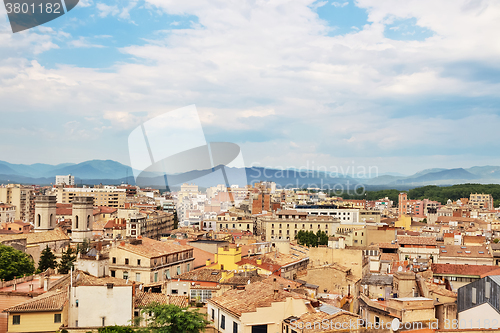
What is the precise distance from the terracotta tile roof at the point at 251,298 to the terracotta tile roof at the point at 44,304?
14.0 feet

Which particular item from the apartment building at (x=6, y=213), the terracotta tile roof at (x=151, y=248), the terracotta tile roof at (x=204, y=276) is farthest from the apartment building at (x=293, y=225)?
the apartment building at (x=6, y=213)

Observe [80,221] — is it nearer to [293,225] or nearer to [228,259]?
[228,259]

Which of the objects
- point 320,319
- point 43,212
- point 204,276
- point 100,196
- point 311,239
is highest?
point 100,196

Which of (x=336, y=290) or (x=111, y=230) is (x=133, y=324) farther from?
(x=111, y=230)

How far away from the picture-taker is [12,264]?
84.0 ft

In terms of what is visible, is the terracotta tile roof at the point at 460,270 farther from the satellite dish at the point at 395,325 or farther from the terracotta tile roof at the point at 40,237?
the terracotta tile roof at the point at 40,237

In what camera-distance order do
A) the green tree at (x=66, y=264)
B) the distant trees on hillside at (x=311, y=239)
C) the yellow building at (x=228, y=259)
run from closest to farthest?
the yellow building at (x=228, y=259) → the green tree at (x=66, y=264) → the distant trees on hillside at (x=311, y=239)

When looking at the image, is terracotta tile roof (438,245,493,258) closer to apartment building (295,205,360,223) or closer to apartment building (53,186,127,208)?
apartment building (295,205,360,223)

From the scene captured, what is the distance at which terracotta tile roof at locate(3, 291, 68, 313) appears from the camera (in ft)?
45.1

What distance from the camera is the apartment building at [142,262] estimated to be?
21.7 meters

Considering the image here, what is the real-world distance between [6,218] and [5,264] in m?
48.0

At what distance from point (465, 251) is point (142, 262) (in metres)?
18.2

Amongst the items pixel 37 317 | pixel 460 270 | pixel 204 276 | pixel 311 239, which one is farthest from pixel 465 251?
pixel 37 317

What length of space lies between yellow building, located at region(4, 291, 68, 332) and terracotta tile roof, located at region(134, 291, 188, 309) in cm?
217
